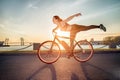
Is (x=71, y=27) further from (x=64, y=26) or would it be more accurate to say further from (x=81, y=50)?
(x=81, y=50)

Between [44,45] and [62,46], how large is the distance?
836 millimetres

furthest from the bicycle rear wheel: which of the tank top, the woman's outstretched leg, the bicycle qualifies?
the tank top

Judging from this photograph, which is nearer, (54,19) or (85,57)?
(54,19)

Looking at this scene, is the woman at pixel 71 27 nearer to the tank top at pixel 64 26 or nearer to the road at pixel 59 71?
the tank top at pixel 64 26

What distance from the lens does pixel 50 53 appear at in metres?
8.66

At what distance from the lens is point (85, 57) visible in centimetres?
945

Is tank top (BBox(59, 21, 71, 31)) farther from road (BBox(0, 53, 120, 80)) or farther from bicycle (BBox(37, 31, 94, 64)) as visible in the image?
road (BBox(0, 53, 120, 80))

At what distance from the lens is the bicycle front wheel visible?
28.0ft

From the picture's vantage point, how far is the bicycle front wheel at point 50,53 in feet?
28.0

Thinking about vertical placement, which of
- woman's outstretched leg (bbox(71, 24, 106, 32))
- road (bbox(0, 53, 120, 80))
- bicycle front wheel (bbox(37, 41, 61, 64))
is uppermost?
woman's outstretched leg (bbox(71, 24, 106, 32))

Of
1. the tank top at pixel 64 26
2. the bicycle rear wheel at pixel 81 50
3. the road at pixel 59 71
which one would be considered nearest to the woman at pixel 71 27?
the tank top at pixel 64 26

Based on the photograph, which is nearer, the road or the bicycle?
the road

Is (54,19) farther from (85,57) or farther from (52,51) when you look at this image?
(85,57)

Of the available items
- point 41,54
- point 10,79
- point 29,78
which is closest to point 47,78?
point 29,78
